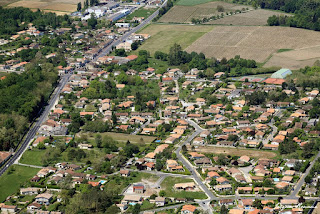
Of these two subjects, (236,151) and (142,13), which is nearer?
(236,151)

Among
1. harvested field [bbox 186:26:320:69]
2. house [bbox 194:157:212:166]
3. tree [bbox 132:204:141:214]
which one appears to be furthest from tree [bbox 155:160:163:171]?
harvested field [bbox 186:26:320:69]

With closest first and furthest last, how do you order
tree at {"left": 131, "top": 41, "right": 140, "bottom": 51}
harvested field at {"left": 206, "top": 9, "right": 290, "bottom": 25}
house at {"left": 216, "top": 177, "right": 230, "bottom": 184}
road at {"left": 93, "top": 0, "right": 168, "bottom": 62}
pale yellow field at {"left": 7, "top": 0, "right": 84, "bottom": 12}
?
1. house at {"left": 216, "top": 177, "right": 230, "bottom": 184}
2. road at {"left": 93, "top": 0, "right": 168, "bottom": 62}
3. tree at {"left": 131, "top": 41, "right": 140, "bottom": 51}
4. harvested field at {"left": 206, "top": 9, "right": 290, "bottom": 25}
5. pale yellow field at {"left": 7, "top": 0, "right": 84, "bottom": 12}

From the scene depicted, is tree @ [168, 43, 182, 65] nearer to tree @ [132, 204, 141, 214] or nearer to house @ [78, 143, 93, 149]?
house @ [78, 143, 93, 149]

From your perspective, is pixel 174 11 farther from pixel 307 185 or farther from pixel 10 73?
pixel 307 185

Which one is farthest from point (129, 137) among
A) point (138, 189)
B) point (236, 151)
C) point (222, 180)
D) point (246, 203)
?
point (246, 203)

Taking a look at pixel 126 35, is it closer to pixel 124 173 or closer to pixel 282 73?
pixel 282 73

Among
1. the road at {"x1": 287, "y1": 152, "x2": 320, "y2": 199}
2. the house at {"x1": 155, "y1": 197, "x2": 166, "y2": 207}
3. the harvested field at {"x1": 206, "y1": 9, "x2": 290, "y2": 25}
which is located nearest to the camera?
the house at {"x1": 155, "y1": 197, "x2": 166, "y2": 207}
